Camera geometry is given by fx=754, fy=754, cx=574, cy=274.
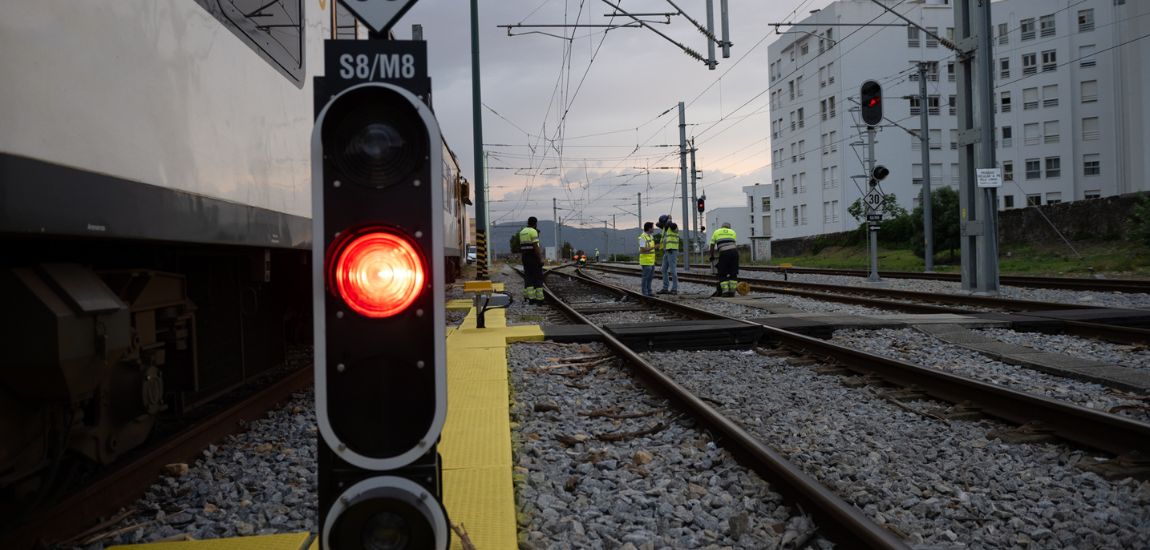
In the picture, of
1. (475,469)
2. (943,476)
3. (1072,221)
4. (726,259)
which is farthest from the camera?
(1072,221)

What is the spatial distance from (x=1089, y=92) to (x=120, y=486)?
192ft

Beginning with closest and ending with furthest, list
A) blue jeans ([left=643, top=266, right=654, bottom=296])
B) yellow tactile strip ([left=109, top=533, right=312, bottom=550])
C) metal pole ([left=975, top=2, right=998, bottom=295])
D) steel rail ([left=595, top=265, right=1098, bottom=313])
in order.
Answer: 1. yellow tactile strip ([left=109, top=533, right=312, bottom=550])
2. steel rail ([left=595, top=265, right=1098, bottom=313])
3. metal pole ([left=975, top=2, right=998, bottom=295])
4. blue jeans ([left=643, top=266, right=654, bottom=296])

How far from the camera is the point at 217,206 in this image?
363cm

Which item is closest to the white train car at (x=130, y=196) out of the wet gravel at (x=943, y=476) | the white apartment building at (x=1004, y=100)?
the wet gravel at (x=943, y=476)

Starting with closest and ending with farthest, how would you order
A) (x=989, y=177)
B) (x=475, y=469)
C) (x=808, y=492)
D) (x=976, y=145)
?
(x=808, y=492) < (x=475, y=469) < (x=989, y=177) < (x=976, y=145)

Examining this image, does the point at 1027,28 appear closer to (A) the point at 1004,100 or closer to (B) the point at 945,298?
(A) the point at 1004,100

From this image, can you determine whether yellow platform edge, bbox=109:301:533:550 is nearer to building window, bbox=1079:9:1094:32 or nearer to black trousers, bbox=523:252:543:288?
black trousers, bbox=523:252:543:288

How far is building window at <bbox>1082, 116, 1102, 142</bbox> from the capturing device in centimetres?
4791

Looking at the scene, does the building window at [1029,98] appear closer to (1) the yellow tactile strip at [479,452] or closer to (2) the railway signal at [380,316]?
(1) the yellow tactile strip at [479,452]

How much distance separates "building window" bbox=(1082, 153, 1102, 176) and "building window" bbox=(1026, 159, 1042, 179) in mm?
2483

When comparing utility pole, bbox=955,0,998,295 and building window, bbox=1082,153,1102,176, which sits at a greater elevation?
building window, bbox=1082,153,1102,176

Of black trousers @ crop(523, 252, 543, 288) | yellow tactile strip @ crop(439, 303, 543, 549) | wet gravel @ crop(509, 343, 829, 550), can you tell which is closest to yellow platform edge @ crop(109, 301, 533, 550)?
yellow tactile strip @ crop(439, 303, 543, 549)

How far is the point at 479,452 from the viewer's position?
3.88 m

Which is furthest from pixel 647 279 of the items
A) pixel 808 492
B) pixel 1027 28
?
pixel 1027 28
